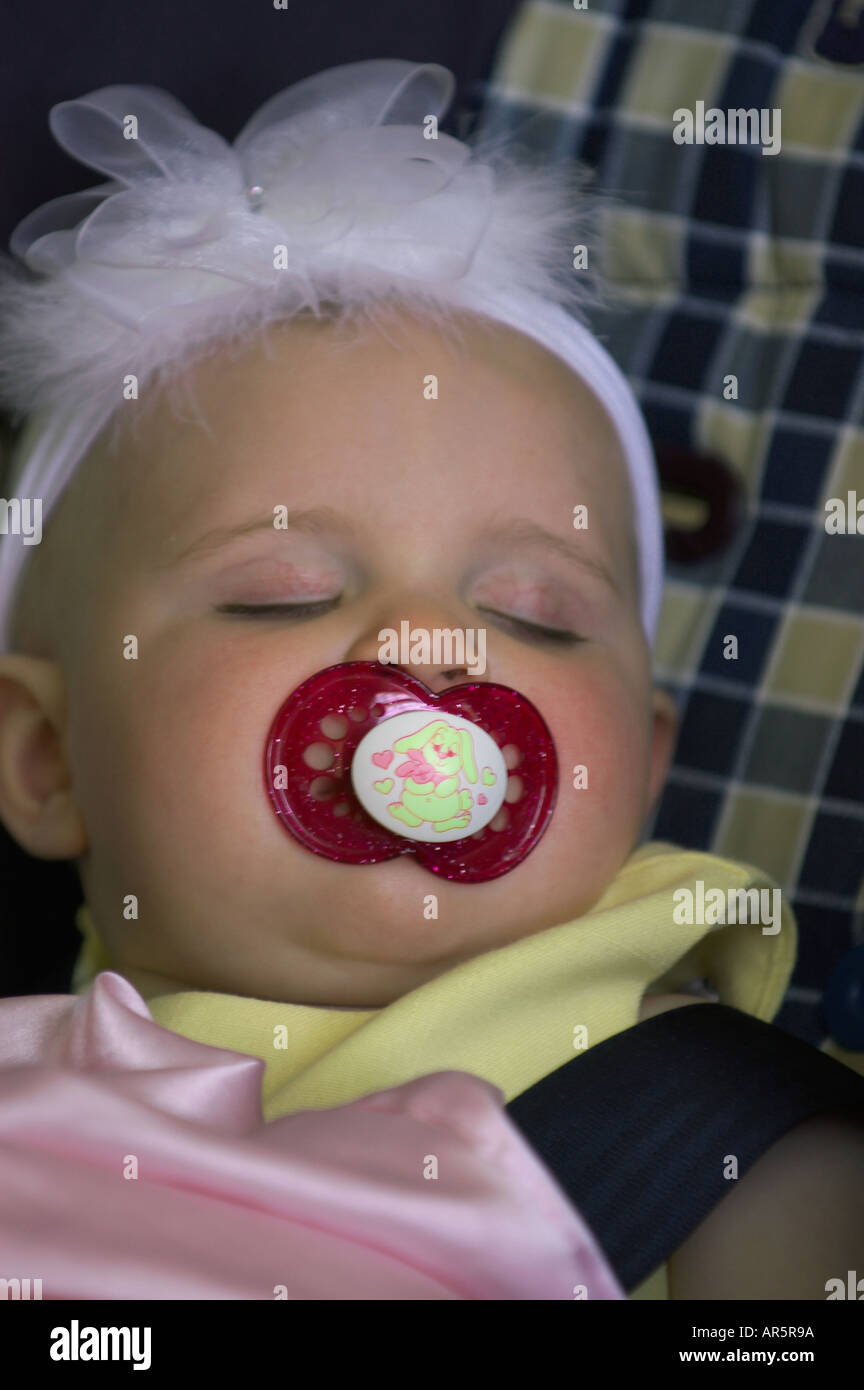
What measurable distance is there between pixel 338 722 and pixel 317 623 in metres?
0.09

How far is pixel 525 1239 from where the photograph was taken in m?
0.83

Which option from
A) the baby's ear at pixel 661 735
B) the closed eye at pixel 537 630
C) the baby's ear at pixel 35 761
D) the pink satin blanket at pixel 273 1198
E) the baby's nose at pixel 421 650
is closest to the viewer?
the pink satin blanket at pixel 273 1198

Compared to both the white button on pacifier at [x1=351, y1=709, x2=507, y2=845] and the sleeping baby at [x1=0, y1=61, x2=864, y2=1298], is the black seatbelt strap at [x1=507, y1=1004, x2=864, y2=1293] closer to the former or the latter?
the sleeping baby at [x1=0, y1=61, x2=864, y2=1298]

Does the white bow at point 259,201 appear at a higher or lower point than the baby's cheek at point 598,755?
higher

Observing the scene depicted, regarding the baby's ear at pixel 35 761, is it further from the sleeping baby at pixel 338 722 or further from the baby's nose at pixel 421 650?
the baby's nose at pixel 421 650

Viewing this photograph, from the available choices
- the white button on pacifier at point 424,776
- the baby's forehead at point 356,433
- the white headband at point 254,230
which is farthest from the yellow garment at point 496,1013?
the white headband at point 254,230

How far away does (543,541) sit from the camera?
1256 mm

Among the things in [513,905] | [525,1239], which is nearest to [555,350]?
[513,905]

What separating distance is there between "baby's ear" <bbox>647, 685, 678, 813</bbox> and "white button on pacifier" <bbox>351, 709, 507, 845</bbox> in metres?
0.39

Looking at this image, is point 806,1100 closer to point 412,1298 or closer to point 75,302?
point 412,1298

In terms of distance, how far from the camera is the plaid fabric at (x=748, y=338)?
58.2 inches

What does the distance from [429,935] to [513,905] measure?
0.26ft

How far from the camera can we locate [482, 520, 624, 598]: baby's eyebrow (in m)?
1.23
